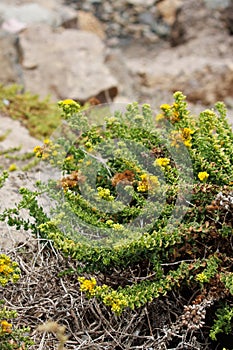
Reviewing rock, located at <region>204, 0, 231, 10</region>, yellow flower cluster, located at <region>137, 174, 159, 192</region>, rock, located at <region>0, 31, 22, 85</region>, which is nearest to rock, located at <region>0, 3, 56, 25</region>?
rock, located at <region>0, 31, 22, 85</region>

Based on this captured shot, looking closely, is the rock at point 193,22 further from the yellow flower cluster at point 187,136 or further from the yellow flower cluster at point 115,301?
the yellow flower cluster at point 115,301

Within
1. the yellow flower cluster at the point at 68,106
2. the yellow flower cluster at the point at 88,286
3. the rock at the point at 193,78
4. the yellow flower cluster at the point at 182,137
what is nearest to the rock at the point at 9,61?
the rock at the point at 193,78

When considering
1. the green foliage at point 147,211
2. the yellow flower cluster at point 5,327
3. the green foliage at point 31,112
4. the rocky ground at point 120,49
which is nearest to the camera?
the yellow flower cluster at point 5,327

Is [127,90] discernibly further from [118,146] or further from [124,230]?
[124,230]

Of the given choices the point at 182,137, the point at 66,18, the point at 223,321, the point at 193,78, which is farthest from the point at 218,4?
the point at 223,321

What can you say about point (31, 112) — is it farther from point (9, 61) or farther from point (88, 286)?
point (88, 286)
